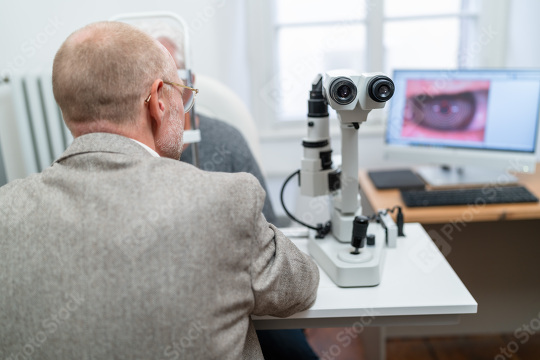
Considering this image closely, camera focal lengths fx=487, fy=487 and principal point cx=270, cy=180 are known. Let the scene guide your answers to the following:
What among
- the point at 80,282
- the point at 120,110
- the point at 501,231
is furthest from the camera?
the point at 501,231

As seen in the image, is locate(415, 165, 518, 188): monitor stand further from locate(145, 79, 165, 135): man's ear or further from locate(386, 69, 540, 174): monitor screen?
locate(145, 79, 165, 135): man's ear

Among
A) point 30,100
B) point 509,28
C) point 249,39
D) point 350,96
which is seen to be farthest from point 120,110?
point 509,28

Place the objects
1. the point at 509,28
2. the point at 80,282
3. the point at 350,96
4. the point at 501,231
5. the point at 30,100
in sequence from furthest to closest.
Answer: the point at 509,28
the point at 30,100
the point at 501,231
the point at 350,96
the point at 80,282

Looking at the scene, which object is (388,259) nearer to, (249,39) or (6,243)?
(6,243)

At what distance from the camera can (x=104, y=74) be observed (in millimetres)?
868

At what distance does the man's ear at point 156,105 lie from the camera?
0.92 m

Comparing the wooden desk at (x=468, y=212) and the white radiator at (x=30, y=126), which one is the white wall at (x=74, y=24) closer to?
the white radiator at (x=30, y=126)

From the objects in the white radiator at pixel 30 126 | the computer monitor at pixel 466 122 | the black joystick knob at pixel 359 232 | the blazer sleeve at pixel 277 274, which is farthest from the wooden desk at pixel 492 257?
the white radiator at pixel 30 126

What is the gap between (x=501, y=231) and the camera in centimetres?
191

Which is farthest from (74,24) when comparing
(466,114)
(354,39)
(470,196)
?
(470,196)

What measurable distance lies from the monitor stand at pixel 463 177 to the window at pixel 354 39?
0.75 meters

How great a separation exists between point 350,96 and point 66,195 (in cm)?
62

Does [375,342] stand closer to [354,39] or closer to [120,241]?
[120,241]

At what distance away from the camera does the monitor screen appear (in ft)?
6.07
